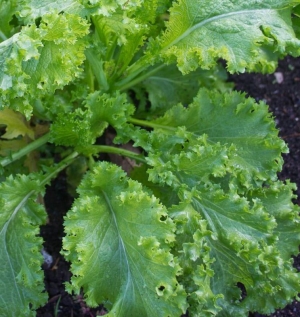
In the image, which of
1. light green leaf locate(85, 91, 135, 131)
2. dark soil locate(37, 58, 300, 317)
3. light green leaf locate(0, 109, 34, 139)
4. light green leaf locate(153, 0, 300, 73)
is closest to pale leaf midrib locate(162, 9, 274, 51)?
light green leaf locate(153, 0, 300, 73)

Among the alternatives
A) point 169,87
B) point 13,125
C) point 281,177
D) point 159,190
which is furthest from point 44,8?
point 281,177

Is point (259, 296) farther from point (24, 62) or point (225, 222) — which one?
point (24, 62)

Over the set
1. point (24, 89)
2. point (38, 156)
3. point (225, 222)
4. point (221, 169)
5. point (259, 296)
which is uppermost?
point (24, 89)

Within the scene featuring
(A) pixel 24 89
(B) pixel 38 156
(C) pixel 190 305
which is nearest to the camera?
(A) pixel 24 89

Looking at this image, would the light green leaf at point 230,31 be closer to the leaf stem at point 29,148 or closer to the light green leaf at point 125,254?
the light green leaf at point 125,254

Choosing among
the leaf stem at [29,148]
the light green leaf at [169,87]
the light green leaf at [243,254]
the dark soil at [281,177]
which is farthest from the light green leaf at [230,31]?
the dark soil at [281,177]

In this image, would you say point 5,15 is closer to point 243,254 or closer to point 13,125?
point 13,125

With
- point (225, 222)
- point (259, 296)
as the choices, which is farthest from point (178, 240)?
point (259, 296)
